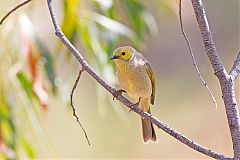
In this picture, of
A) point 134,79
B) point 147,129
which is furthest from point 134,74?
point 147,129

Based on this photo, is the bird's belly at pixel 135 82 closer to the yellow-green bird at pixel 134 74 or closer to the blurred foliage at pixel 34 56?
the yellow-green bird at pixel 134 74

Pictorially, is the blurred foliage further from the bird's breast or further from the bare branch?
the bare branch

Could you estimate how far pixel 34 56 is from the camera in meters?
2.72

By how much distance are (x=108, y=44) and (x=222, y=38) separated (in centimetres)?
618

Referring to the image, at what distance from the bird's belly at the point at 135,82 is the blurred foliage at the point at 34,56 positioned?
53 centimetres

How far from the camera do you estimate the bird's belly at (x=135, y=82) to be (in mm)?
2041

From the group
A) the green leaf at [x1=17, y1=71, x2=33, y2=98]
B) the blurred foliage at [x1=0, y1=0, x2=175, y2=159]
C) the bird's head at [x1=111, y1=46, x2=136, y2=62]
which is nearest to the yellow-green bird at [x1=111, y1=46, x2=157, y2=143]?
the bird's head at [x1=111, y1=46, x2=136, y2=62]

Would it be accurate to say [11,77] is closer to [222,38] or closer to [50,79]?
[50,79]

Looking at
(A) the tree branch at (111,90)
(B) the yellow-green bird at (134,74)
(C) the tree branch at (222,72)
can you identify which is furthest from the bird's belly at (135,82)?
(C) the tree branch at (222,72)

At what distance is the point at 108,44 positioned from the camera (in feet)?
9.50

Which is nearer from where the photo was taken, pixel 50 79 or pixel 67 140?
pixel 50 79

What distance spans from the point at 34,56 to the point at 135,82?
0.77m

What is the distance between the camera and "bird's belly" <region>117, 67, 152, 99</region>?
6.70 feet

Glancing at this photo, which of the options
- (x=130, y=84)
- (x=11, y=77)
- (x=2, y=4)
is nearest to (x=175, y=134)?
(x=130, y=84)
